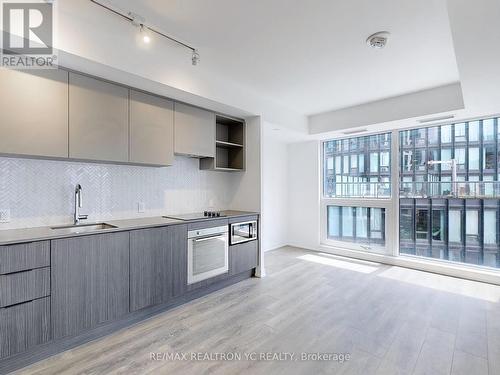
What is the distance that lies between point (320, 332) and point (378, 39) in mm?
2778

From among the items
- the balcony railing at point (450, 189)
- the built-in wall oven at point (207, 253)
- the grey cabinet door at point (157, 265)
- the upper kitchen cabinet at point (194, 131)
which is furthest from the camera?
the balcony railing at point (450, 189)

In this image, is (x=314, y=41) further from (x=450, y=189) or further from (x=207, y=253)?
(x=450, y=189)

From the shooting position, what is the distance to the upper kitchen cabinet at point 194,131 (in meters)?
3.13

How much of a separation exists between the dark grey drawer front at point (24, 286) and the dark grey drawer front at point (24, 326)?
5 centimetres

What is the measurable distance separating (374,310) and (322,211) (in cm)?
276

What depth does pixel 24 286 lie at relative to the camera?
6.06 feet

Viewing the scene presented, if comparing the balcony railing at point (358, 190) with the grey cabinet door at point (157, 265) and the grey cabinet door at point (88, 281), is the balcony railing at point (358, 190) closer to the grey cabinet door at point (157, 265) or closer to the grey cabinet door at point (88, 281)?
the grey cabinet door at point (157, 265)

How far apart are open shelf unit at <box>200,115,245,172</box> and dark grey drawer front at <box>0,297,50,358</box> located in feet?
8.51

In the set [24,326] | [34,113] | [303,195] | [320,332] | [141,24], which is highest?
[141,24]

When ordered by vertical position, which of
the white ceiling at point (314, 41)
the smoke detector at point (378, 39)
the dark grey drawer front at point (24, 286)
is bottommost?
the dark grey drawer front at point (24, 286)

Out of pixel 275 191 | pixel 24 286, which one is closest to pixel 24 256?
pixel 24 286

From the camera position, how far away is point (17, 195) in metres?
2.27

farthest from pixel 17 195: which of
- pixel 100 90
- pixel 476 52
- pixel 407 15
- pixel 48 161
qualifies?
pixel 476 52

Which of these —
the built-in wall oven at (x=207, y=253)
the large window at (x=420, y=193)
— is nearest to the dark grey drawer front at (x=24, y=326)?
the built-in wall oven at (x=207, y=253)
